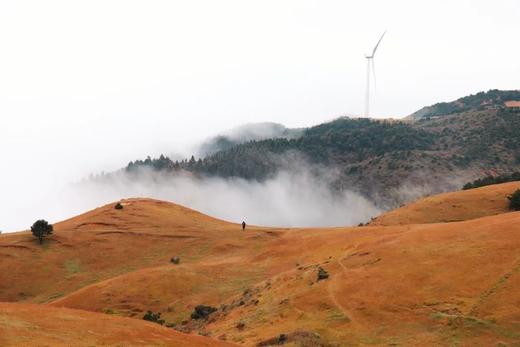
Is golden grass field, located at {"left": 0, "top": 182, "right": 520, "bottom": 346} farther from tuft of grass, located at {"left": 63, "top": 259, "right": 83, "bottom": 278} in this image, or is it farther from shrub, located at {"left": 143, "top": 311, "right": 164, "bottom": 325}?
shrub, located at {"left": 143, "top": 311, "right": 164, "bottom": 325}

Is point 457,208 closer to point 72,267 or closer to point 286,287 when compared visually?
point 286,287

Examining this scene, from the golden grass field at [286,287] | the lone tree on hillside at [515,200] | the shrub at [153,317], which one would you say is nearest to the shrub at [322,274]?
the golden grass field at [286,287]

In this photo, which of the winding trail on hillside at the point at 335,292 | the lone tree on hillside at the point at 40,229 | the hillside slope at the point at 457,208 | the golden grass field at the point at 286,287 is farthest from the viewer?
the hillside slope at the point at 457,208

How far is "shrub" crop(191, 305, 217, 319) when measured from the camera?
43928 mm

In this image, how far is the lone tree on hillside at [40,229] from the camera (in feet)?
241

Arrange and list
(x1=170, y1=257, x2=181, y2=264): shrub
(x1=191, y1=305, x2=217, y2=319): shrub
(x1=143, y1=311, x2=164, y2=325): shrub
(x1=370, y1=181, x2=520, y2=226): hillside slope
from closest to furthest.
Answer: (x1=191, y1=305, x2=217, y2=319): shrub
(x1=143, y1=311, x2=164, y2=325): shrub
(x1=170, y1=257, x2=181, y2=264): shrub
(x1=370, y1=181, x2=520, y2=226): hillside slope

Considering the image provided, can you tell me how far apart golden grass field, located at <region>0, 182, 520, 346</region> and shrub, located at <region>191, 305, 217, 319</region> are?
4.57ft

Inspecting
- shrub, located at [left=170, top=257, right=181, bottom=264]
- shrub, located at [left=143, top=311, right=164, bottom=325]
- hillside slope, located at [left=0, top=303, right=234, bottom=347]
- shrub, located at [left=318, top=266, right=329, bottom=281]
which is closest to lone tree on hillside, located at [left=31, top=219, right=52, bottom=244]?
shrub, located at [left=170, top=257, right=181, bottom=264]

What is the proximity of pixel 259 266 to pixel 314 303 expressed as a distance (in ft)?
79.3

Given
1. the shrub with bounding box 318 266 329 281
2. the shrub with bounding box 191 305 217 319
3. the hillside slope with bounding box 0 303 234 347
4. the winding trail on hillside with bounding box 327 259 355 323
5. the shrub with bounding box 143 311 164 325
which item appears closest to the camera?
the hillside slope with bounding box 0 303 234 347

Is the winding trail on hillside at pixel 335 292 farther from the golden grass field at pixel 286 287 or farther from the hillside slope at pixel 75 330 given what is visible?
the hillside slope at pixel 75 330

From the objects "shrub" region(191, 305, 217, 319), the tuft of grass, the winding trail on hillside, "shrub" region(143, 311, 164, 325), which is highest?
the winding trail on hillside

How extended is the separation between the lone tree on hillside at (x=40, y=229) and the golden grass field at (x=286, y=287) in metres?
1.36

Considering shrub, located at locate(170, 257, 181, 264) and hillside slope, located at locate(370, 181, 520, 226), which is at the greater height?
hillside slope, located at locate(370, 181, 520, 226)
